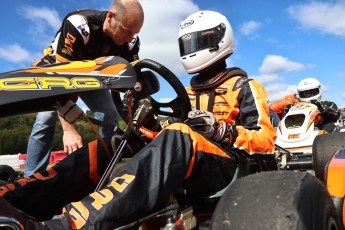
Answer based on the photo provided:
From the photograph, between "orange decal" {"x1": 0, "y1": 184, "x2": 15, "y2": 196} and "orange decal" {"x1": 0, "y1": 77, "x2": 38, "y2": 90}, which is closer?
"orange decal" {"x1": 0, "y1": 77, "x2": 38, "y2": 90}

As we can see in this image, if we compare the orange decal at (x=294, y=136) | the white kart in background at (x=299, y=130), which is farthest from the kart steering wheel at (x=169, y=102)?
the orange decal at (x=294, y=136)

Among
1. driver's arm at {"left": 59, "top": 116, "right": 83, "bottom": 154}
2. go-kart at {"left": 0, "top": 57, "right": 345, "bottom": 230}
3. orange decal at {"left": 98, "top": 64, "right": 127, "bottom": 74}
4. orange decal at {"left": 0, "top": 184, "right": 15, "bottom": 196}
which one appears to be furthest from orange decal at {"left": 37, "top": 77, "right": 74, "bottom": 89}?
driver's arm at {"left": 59, "top": 116, "right": 83, "bottom": 154}

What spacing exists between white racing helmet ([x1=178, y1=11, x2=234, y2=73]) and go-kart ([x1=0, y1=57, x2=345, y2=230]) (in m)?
0.70

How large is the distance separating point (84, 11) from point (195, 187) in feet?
6.01

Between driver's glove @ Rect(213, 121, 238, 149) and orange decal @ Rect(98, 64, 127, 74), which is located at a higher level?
orange decal @ Rect(98, 64, 127, 74)

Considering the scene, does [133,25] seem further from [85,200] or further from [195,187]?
[85,200]

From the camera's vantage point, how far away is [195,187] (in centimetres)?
161

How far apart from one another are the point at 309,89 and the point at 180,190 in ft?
18.4

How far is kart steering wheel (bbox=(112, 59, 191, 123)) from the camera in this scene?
172cm

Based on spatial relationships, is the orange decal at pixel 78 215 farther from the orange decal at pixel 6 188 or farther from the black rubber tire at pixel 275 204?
the orange decal at pixel 6 188

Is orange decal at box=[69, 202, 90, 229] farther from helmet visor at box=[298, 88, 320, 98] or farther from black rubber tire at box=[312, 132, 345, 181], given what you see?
helmet visor at box=[298, 88, 320, 98]

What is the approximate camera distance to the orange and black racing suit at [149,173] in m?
1.25

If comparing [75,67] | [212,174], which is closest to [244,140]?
[212,174]

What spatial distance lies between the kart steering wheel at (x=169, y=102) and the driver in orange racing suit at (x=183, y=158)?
0.06 m
